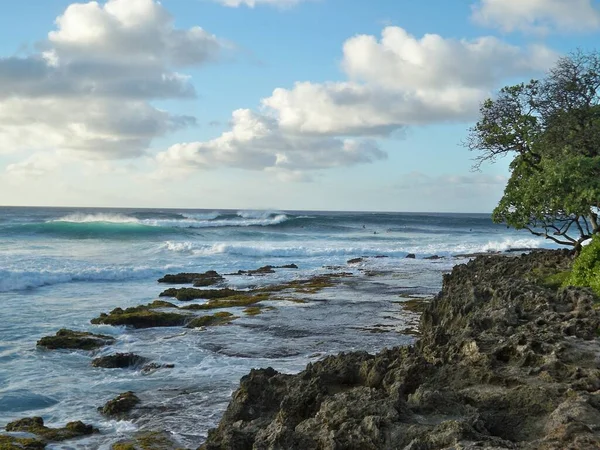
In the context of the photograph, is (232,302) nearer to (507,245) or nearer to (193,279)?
(193,279)

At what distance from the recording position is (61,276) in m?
32.9

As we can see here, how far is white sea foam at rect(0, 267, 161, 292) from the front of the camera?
2988 cm

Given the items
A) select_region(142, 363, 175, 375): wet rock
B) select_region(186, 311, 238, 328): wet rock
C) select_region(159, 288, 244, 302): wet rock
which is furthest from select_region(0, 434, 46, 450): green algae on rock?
select_region(159, 288, 244, 302): wet rock

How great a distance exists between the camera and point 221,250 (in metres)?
52.0

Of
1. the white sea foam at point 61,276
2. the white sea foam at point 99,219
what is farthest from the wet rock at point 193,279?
the white sea foam at point 99,219

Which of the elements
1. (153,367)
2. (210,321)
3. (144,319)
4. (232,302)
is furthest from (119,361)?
(232,302)

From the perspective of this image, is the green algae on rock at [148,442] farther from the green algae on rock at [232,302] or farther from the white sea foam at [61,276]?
the white sea foam at [61,276]

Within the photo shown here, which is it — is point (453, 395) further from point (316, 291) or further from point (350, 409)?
point (316, 291)

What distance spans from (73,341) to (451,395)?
1258 centimetres

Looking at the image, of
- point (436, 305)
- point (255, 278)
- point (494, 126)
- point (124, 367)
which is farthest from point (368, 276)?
point (124, 367)

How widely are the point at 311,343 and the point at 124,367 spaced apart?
5.05 m

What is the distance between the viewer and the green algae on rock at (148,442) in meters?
9.34

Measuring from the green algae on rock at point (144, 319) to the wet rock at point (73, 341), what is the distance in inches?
99.1

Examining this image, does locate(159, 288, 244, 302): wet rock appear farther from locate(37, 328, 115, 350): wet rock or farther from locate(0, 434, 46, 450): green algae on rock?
locate(0, 434, 46, 450): green algae on rock
